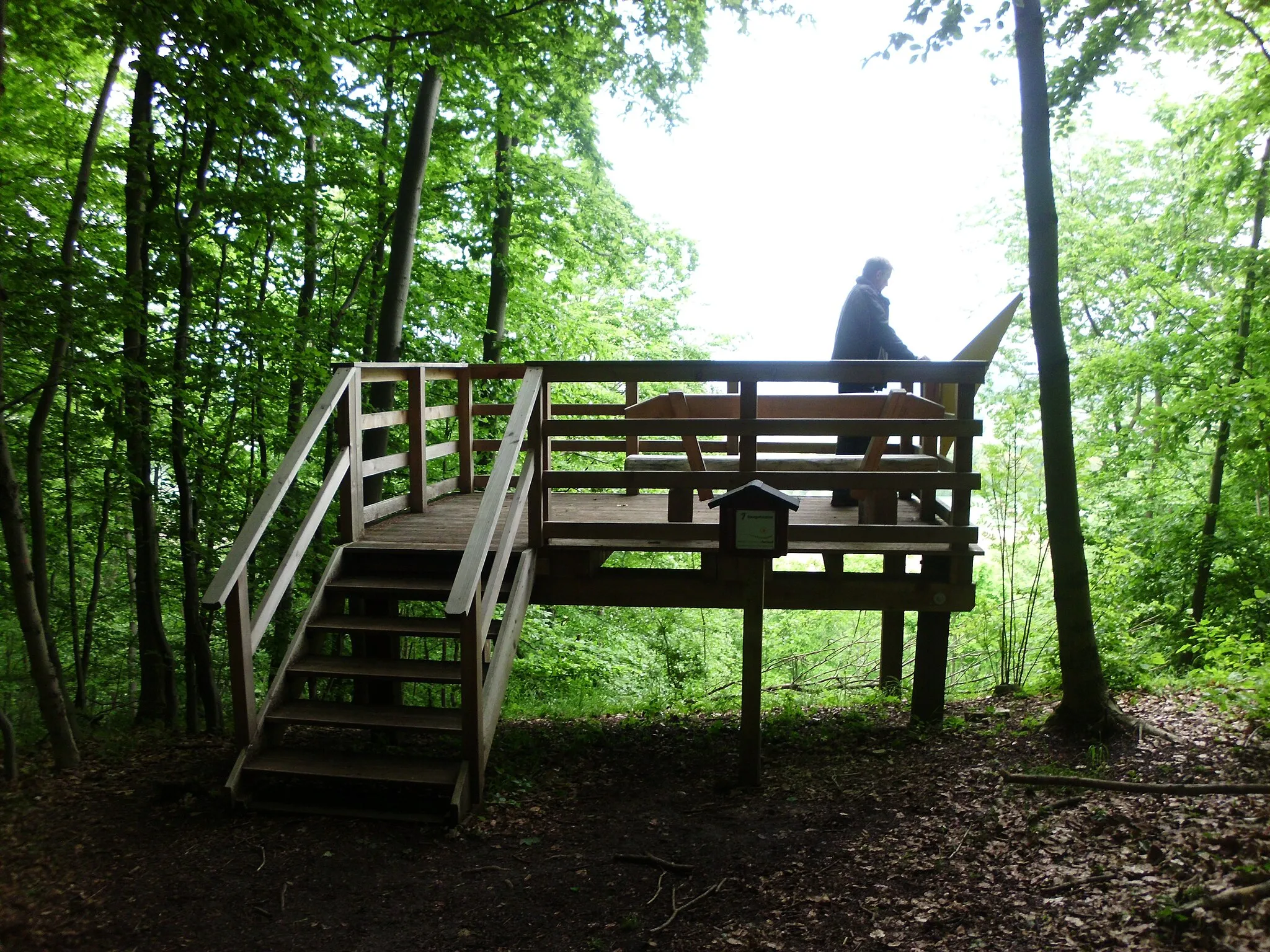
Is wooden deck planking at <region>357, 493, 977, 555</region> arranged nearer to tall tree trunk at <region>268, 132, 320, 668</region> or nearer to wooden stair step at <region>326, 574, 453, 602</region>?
wooden stair step at <region>326, 574, 453, 602</region>

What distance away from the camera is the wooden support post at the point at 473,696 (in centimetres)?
424

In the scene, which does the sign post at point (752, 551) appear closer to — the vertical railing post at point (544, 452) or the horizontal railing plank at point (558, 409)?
the vertical railing post at point (544, 452)

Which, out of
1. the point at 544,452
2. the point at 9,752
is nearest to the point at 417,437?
the point at 544,452

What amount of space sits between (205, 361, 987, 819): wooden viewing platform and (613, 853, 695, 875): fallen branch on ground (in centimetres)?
94

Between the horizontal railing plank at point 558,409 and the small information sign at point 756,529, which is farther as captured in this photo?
the horizontal railing plank at point 558,409

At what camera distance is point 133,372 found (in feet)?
18.5

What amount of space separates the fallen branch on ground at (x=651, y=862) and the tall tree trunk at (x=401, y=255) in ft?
13.7

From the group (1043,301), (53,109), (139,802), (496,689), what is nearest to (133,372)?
(139,802)

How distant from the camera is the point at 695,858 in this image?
4.01 m

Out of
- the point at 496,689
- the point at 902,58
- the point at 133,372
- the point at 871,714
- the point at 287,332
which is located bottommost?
the point at 871,714

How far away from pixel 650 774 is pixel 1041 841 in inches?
92.4

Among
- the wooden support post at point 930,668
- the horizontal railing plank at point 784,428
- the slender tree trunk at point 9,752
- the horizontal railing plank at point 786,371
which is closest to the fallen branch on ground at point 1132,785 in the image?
the wooden support post at point 930,668

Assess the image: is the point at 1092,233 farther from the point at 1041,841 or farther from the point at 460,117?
the point at 1041,841

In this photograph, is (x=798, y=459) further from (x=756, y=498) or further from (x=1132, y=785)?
(x=1132, y=785)
